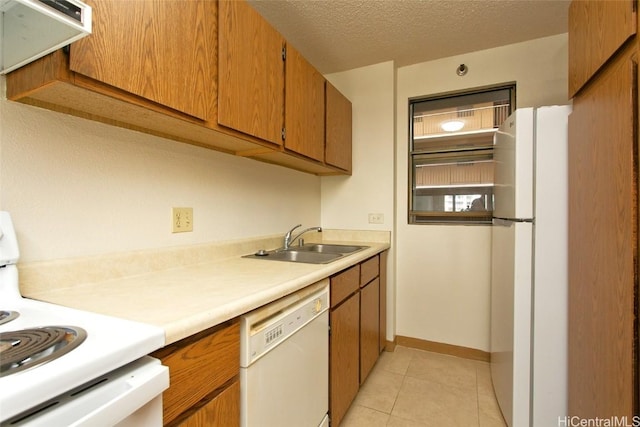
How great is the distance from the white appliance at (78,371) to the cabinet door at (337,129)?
1.63m

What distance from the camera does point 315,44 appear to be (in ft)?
7.10

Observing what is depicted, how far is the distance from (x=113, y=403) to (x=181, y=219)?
3.11 feet

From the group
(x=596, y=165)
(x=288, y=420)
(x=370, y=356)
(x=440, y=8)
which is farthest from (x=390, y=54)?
(x=288, y=420)

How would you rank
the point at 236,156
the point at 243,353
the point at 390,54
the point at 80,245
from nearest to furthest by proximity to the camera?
the point at 243,353, the point at 80,245, the point at 236,156, the point at 390,54

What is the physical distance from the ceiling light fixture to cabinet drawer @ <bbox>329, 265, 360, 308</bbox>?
1.55 metres

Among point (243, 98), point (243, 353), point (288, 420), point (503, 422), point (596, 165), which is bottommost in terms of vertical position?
point (503, 422)

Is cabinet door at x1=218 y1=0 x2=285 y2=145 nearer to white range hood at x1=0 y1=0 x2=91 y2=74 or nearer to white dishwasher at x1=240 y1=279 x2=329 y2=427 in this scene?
white range hood at x1=0 y1=0 x2=91 y2=74

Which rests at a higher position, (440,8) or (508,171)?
(440,8)

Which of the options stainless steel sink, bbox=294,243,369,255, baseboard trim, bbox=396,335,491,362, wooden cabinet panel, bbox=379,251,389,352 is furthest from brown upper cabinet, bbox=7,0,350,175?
baseboard trim, bbox=396,335,491,362

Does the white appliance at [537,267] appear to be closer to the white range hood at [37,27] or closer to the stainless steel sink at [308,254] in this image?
the stainless steel sink at [308,254]

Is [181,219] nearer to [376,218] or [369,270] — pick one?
[369,270]

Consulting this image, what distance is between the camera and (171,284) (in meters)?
1.01

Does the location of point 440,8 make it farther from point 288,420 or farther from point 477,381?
point 477,381

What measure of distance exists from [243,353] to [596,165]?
4.55 feet
